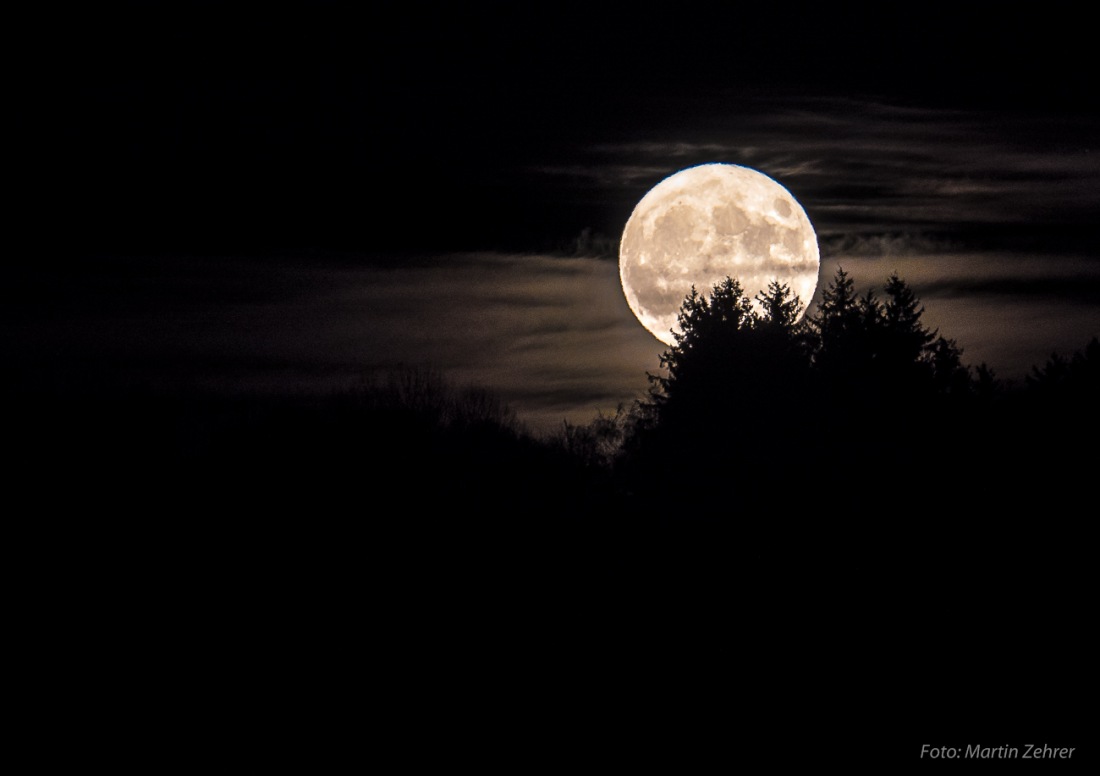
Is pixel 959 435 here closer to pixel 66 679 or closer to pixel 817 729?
pixel 817 729

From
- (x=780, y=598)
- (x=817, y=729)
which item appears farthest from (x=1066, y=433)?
(x=817, y=729)

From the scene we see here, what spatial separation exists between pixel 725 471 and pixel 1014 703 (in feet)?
35.7

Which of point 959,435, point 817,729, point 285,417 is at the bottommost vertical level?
point 285,417

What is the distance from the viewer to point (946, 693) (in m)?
22.3

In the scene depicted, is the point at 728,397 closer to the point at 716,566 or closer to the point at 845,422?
the point at 845,422

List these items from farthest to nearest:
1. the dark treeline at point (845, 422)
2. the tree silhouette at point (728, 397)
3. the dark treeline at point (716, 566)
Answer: the tree silhouette at point (728, 397), the dark treeline at point (845, 422), the dark treeline at point (716, 566)

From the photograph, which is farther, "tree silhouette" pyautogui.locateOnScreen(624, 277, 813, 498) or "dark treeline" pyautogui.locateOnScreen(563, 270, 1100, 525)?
"tree silhouette" pyautogui.locateOnScreen(624, 277, 813, 498)

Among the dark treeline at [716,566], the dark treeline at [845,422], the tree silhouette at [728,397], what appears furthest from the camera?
the tree silhouette at [728,397]

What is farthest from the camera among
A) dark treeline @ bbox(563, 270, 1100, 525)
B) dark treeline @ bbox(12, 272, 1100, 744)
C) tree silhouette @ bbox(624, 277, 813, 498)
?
tree silhouette @ bbox(624, 277, 813, 498)

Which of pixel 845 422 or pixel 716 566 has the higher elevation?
pixel 845 422

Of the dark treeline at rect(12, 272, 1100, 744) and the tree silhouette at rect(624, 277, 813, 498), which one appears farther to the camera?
the tree silhouette at rect(624, 277, 813, 498)

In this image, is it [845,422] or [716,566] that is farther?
[845,422]

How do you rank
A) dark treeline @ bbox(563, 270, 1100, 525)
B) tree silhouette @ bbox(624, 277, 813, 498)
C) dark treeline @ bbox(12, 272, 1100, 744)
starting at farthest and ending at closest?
1. tree silhouette @ bbox(624, 277, 813, 498)
2. dark treeline @ bbox(563, 270, 1100, 525)
3. dark treeline @ bbox(12, 272, 1100, 744)

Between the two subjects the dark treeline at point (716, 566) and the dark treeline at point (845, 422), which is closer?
the dark treeline at point (716, 566)
